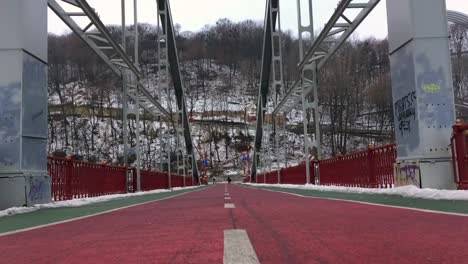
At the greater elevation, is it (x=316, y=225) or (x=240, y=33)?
(x=240, y=33)

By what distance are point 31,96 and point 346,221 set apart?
759 centimetres

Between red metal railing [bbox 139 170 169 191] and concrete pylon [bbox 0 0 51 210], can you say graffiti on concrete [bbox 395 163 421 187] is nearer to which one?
concrete pylon [bbox 0 0 51 210]

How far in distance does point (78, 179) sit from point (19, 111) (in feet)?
15.3

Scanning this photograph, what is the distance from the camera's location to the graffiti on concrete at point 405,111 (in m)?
10.5

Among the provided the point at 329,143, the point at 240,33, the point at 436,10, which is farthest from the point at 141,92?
the point at 240,33

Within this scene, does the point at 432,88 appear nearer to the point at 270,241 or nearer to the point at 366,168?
the point at 366,168

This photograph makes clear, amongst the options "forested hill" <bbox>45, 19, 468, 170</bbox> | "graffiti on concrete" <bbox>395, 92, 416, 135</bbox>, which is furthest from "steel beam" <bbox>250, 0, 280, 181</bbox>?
"graffiti on concrete" <bbox>395, 92, 416, 135</bbox>

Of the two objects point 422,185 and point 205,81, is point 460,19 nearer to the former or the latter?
point 422,185

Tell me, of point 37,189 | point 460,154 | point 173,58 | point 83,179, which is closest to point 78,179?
point 83,179

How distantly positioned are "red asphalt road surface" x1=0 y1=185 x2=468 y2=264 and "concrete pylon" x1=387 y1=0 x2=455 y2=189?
4141 mm

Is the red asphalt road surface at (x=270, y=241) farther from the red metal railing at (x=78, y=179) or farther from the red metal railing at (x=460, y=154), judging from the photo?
the red metal railing at (x=78, y=179)

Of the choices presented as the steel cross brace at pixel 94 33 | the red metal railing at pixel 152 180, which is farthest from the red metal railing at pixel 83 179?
the steel cross brace at pixel 94 33

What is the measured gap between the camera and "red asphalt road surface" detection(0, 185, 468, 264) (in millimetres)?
3307

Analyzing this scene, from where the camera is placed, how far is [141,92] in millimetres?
27375
